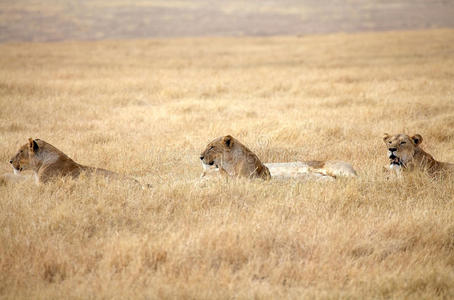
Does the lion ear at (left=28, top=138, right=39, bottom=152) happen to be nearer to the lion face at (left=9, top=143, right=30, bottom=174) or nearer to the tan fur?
the lion face at (left=9, top=143, right=30, bottom=174)

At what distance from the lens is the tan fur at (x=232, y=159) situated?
23.5 ft

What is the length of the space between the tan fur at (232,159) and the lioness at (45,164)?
1.12 metres

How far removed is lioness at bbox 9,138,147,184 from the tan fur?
112 cm

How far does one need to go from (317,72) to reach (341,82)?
2631 mm

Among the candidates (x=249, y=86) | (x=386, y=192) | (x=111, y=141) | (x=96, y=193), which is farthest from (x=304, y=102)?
(x=96, y=193)

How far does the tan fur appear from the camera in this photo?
7.17 m

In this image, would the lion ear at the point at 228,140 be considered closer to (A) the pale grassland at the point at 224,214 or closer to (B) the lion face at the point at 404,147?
(A) the pale grassland at the point at 224,214

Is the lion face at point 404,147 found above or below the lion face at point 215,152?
above

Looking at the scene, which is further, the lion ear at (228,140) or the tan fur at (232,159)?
the tan fur at (232,159)

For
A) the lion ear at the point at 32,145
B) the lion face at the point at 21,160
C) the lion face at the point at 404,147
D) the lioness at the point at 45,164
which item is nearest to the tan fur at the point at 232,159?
the lioness at the point at 45,164

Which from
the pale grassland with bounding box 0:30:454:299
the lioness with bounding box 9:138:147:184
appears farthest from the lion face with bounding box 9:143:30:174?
the pale grassland with bounding box 0:30:454:299

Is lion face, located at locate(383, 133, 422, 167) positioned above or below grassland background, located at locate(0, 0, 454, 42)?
below

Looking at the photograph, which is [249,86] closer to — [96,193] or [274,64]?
[274,64]

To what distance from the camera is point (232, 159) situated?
285 inches
